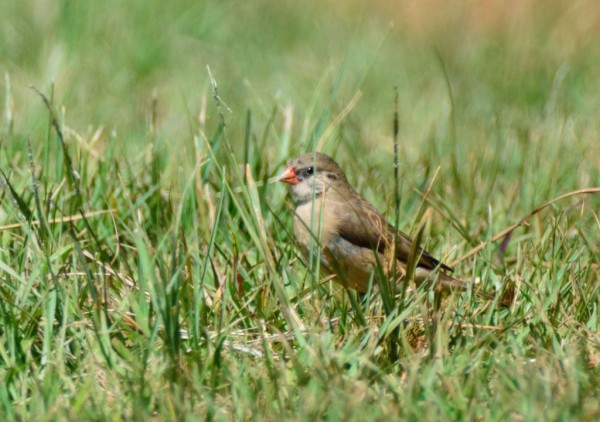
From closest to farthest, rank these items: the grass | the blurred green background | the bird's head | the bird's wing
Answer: the grass < the bird's wing < the bird's head < the blurred green background

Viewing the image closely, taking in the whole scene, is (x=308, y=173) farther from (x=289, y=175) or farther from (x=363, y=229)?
(x=363, y=229)

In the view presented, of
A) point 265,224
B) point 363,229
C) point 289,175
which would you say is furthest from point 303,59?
point 265,224

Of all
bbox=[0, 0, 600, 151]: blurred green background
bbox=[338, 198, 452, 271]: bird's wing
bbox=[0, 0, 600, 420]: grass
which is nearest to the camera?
bbox=[0, 0, 600, 420]: grass

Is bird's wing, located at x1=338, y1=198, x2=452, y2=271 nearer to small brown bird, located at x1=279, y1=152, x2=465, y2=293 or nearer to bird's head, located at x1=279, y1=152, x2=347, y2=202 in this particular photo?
small brown bird, located at x1=279, y1=152, x2=465, y2=293

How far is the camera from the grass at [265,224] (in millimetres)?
2996

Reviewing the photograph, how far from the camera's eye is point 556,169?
5.29 metres

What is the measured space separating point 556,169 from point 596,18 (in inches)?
154

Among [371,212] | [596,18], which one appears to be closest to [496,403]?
[371,212]

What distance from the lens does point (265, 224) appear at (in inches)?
169

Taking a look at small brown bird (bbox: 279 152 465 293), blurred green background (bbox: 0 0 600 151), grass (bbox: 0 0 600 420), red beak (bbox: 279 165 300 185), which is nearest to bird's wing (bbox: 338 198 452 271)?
small brown bird (bbox: 279 152 465 293)

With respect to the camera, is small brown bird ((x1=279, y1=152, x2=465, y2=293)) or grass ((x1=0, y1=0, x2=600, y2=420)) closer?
grass ((x1=0, y1=0, x2=600, y2=420))

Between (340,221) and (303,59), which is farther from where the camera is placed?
(303,59)

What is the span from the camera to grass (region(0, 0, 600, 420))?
3.00 meters

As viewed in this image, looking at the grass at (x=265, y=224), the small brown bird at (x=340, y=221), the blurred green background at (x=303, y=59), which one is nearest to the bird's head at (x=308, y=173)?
the small brown bird at (x=340, y=221)
